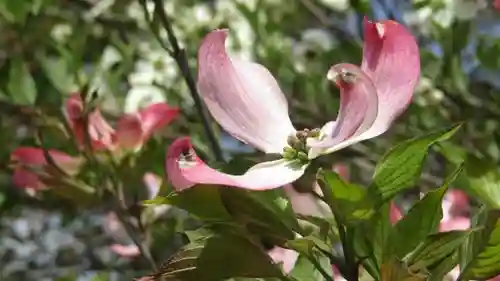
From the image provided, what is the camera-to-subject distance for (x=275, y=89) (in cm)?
55

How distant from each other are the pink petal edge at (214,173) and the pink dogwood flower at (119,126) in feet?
1.60

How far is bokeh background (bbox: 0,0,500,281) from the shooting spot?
1.17m

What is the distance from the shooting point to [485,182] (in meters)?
0.58

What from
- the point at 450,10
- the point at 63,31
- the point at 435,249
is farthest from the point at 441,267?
the point at 63,31

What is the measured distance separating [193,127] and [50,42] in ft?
0.82

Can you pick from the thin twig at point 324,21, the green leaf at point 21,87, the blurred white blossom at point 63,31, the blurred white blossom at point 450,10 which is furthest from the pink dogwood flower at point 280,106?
the blurred white blossom at point 63,31

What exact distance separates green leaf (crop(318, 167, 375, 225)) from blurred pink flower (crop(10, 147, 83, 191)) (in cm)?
56

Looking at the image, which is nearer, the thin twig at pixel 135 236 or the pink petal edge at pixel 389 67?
the pink petal edge at pixel 389 67

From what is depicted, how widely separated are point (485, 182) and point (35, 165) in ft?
1.74

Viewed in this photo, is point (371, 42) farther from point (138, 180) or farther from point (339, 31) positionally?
point (339, 31)

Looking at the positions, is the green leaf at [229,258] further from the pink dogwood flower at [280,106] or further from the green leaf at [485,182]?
the green leaf at [485,182]

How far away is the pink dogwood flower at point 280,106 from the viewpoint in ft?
1.58

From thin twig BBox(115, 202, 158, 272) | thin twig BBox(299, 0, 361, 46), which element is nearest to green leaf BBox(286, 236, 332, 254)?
thin twig BBox(115, 202, 158, 272)

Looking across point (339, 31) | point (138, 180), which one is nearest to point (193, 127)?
point (138, 180)
